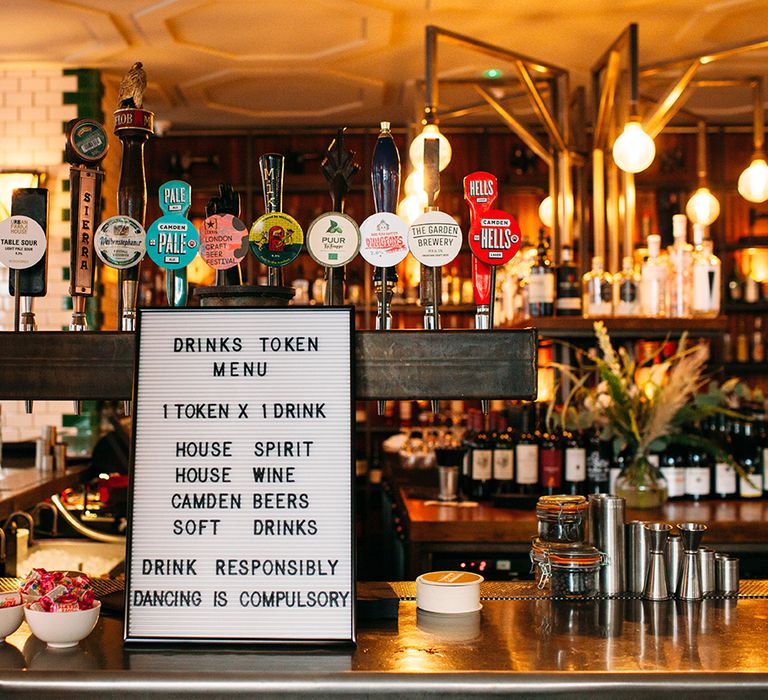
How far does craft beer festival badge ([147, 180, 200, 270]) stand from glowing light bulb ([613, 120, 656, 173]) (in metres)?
2.43

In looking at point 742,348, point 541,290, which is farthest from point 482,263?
point 742,348

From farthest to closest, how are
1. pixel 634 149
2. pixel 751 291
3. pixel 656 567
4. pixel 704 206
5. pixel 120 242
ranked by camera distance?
pixel 751 291 → pixel 704 206 → pixel 634 149 → pixel 656 567 → pixel 120 242

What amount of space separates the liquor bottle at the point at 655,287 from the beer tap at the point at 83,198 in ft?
9.64

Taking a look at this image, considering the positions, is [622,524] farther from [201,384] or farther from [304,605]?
[201,384]

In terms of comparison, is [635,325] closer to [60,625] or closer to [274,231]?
[274,231]

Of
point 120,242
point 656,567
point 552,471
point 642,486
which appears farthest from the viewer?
point 552,471

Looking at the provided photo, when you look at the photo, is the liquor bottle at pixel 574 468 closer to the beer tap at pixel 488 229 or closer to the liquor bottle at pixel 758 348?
the beer tap at pixel 488 229

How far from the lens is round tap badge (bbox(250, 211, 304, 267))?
135 cm

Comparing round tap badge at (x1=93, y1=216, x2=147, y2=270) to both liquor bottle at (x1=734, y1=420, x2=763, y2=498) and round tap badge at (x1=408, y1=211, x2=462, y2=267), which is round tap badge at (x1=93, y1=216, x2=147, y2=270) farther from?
liquor bottle at (x1=734, y1=420, x2=763, y2=498)

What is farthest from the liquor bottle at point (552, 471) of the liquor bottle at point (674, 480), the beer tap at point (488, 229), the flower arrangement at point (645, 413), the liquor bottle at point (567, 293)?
the beer tap at point (488, 229)

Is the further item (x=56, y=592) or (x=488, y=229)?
(x=488, y=229)

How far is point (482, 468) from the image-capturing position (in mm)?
3418

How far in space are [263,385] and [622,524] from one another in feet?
2.25

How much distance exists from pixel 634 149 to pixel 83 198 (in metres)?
2.53
